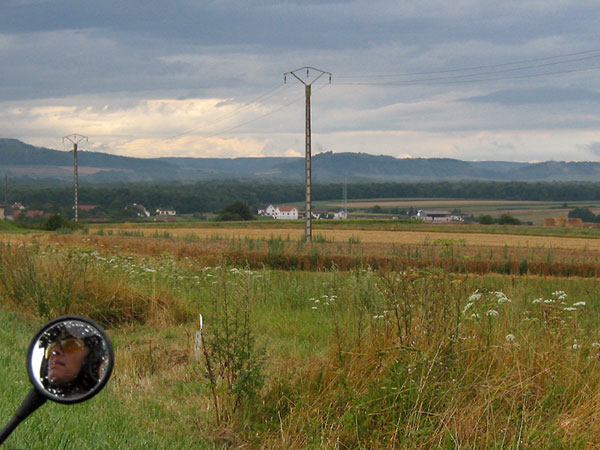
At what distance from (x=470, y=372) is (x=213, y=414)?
8.07ft

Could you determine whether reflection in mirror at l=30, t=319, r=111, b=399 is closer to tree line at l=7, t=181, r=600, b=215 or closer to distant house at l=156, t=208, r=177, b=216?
tree line at l=7, t=181, r=600, b=215

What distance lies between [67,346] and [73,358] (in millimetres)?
36

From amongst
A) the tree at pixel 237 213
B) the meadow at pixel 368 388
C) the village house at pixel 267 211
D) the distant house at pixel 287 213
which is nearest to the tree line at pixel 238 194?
the village house at pixel 267 211

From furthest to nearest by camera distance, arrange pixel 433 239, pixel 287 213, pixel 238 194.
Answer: pixel 238 194 < pixel 287 213 < pixel 433 239

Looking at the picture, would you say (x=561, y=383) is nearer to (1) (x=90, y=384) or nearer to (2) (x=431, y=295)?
(2) (x=431, y=295)

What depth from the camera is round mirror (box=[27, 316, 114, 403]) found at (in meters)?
1.84

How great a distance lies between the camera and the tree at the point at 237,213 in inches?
3642

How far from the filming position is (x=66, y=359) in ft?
6.10

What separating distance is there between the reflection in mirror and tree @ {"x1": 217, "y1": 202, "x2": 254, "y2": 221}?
90202 mm

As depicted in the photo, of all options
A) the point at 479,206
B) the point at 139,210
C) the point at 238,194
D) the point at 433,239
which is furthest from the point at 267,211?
the point at 433,239

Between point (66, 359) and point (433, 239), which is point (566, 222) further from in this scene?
point (66, 359)

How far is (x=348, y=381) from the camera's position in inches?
263

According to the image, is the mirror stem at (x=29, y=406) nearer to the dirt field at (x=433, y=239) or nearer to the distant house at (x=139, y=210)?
the dirt field at (x=433, y=239)

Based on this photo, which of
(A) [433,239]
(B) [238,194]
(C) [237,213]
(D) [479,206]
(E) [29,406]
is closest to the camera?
(E) [29,406]
